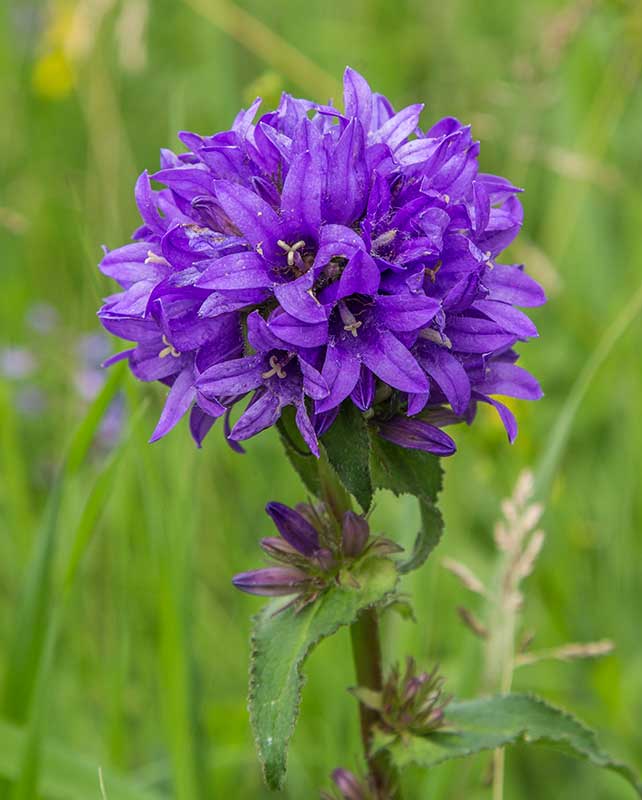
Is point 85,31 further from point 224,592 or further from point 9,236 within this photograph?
point 224,592

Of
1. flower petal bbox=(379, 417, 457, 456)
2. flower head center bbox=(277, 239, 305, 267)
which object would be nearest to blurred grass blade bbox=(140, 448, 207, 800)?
flower petal bbox=(379, 417, 457, 456)

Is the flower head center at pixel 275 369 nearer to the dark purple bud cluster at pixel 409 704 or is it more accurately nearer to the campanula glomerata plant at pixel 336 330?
the campanula glomerata plant at pixel 336 330

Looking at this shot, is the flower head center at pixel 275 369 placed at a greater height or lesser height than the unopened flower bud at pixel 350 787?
greater

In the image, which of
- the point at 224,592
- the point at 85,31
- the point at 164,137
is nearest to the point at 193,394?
the point at 224,592

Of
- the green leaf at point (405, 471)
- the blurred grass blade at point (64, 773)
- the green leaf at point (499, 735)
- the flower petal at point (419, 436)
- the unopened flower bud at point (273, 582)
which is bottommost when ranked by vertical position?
the blurred grass blade at point (64, 773)

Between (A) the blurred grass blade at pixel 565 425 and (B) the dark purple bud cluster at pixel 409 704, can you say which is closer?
(B) the dark purple bud cluster at pixel 409 704

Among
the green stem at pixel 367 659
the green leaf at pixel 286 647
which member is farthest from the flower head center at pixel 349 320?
the green leaf at pixel 286 647

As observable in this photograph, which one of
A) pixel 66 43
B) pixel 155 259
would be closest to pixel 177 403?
pixel 155 259

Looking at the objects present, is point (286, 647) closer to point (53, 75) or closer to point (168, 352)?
point (168, 352)
